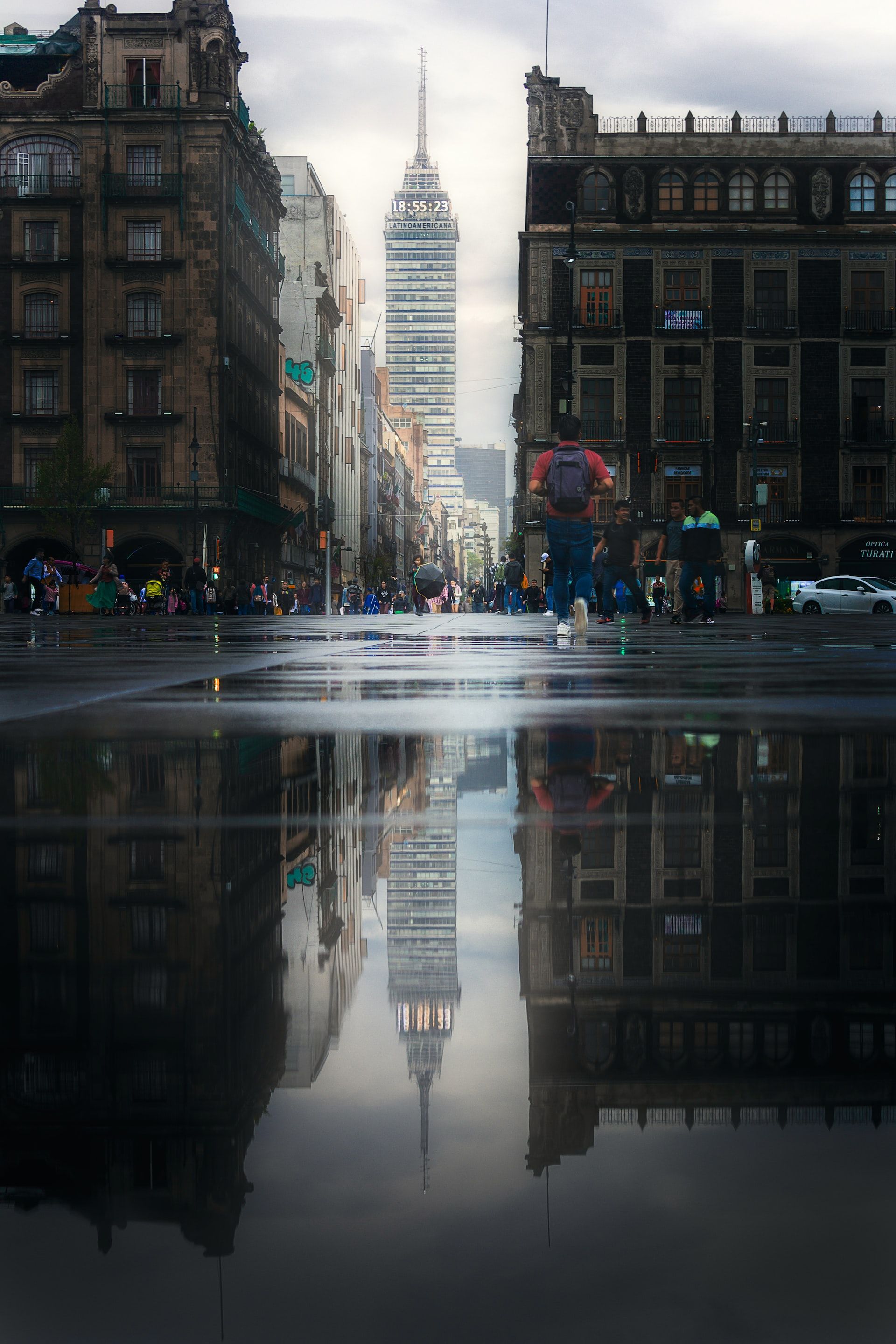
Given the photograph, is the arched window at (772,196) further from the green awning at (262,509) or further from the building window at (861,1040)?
the building window at (861,1040)

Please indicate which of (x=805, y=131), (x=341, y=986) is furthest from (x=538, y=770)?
(x=805, y=131)

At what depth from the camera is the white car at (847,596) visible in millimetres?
45344

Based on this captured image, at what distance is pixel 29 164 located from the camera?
180 feet

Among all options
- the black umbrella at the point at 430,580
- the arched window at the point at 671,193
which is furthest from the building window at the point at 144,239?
the black umbrella at the point at 430,580

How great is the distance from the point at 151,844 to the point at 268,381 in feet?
219

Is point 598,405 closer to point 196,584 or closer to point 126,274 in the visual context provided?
point 126,274

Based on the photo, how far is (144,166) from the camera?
54.5 m

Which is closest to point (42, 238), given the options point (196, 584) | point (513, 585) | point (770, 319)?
point (196, 584)

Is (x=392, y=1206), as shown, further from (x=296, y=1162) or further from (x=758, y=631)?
(x=758, y=631)

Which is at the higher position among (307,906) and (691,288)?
(691,288)

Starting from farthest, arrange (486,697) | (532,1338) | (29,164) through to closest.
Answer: (29,164), (486,697), (532,1338)

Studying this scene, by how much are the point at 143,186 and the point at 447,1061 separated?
57.5 meters

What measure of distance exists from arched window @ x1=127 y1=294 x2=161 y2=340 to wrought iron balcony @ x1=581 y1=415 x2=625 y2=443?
58.1 feet

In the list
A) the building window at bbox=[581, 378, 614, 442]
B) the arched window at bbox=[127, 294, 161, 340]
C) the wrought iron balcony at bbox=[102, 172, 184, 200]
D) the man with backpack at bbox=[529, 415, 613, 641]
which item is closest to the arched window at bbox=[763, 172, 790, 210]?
the building window at bbox=[581, 378, 614, 442]
